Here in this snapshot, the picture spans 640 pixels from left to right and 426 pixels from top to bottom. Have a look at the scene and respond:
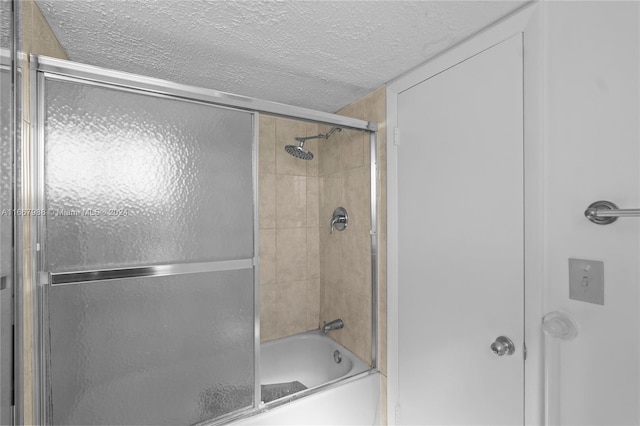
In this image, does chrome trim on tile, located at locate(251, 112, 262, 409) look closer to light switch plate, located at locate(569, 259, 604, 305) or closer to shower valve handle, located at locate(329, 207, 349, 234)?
shower valve handle, located at locate(329, 207, 349, 234)

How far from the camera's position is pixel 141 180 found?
1123 mm

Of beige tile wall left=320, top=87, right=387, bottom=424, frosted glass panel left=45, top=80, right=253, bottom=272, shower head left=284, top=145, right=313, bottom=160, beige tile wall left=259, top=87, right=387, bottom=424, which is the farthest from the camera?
shower head left=284, top=145, right=313, bottom=160

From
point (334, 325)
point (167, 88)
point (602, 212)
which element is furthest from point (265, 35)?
point (334, 325)

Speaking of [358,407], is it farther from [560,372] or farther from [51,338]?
[51,338]

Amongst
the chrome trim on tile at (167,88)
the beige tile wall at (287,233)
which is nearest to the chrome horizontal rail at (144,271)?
the chrome trim on tile at (167,88)

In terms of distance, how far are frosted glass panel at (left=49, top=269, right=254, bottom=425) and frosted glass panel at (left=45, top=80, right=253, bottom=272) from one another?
12cm

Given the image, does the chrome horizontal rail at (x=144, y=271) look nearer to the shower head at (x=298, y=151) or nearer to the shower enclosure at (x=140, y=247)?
the shower enclosure at (x=140, y=247)

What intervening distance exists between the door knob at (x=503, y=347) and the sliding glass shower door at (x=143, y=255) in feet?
3.22

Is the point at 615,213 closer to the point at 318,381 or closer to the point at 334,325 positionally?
the point at 334,325

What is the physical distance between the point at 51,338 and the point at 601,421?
5.72ft

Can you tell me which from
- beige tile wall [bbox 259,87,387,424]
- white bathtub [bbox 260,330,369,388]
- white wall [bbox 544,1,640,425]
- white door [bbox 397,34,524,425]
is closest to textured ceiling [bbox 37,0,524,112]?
white door [bbox 397,34,524,425]

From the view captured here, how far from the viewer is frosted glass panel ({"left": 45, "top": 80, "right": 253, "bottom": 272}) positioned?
1.01 m

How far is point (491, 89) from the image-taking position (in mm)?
1182

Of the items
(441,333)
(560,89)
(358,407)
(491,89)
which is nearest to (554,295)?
(441,333)
